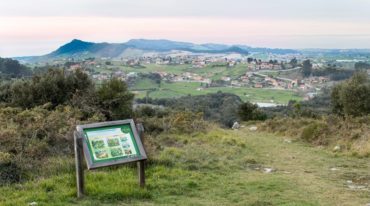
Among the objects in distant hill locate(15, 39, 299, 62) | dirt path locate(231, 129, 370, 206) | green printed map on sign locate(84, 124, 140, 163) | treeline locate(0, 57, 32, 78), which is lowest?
dirt path locate(231, 129, 370, 206)

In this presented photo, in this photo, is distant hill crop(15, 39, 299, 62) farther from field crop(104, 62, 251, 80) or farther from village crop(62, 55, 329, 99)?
field crop(104, 62, 251, 80)

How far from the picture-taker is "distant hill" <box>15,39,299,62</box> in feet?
296

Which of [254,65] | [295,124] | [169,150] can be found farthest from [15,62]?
[254,65]

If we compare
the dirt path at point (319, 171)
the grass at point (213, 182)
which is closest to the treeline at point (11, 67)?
the dirt path at point (319, 171)

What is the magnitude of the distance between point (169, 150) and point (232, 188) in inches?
126

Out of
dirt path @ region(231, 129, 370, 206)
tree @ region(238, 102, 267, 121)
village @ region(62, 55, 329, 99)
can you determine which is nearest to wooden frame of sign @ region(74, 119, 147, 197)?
dirt path @ region(231, 129, 370, 206)

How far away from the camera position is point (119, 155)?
22.7ft

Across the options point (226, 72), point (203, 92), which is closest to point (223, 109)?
point (203, 92)

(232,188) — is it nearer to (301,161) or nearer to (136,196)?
(136,196)

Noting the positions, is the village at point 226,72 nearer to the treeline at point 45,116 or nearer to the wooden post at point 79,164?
the treeline at point 45,116

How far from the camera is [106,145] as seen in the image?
6.88 metres

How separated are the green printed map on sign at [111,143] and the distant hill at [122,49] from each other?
7556 cm

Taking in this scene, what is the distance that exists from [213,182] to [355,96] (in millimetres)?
21577

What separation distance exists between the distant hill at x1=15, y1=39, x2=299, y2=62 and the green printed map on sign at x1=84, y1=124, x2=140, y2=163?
248 ft
